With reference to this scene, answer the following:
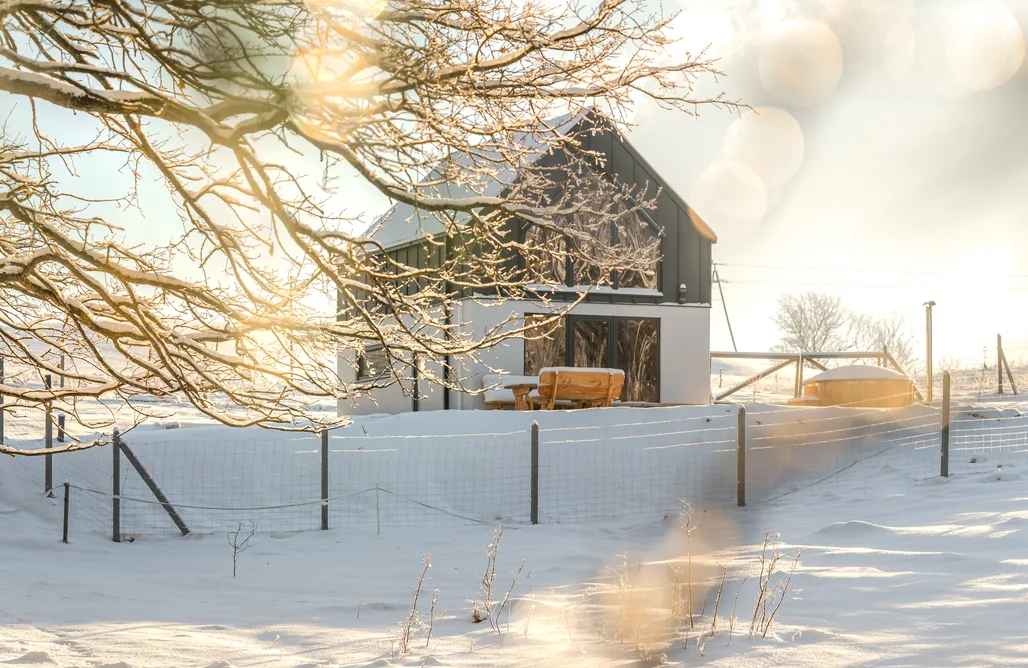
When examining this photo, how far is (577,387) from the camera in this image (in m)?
18.5

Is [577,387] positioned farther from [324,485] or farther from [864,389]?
[864,389]

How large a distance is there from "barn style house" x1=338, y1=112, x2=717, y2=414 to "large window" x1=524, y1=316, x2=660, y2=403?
2cm

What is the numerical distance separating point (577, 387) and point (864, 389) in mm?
7874

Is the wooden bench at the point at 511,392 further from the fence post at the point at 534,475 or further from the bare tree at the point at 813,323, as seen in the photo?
the bare tree at the point at 813,323

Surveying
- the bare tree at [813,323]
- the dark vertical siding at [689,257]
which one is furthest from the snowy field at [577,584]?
the bare tree at [813,323]

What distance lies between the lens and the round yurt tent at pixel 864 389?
21.5 meters

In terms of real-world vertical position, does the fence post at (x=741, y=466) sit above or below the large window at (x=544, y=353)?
below

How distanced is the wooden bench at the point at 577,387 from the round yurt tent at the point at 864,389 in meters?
6.23

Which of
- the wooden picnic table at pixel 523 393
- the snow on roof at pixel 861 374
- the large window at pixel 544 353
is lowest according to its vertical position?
the wooden picnic table at pixel 523 393

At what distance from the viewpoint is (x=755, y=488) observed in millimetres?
14414

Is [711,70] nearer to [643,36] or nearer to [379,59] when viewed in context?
[643,36]

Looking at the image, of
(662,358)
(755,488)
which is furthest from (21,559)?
(662,358)

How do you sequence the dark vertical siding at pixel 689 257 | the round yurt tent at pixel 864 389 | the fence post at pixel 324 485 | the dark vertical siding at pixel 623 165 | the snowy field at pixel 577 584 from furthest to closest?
the dark vertical siding at pixel 689 257, the dark vertical siding at pixel 623 165, the round yurt tent at pixel 864 389, the fence post at pixel 324 485, the snowy field at pixel 577 584

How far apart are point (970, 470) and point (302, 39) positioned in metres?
13.0
